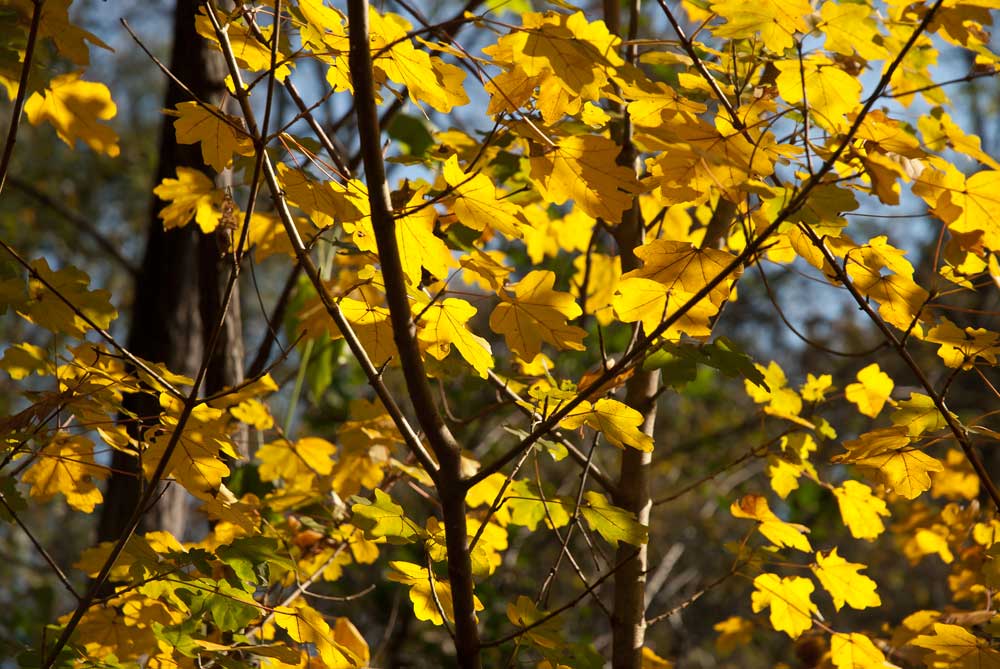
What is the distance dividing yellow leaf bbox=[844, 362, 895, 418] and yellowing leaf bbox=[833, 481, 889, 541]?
14 centimetres

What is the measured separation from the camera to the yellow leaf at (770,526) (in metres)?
1.35

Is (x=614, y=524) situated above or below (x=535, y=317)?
below

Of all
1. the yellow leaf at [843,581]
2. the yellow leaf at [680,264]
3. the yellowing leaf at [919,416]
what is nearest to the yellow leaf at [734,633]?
the yellow leaf at [843,581]

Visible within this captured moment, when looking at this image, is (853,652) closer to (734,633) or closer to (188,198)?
(734,633)

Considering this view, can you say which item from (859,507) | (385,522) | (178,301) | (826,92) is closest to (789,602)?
(859,507)

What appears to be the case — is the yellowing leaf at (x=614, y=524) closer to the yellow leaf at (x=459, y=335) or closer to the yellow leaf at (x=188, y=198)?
the yellow leaf at (x=459, y=335)

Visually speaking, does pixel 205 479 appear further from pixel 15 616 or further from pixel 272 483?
pixel 15 616

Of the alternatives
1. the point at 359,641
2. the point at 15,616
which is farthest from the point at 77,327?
the point at 15,616

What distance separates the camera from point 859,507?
1498 mm

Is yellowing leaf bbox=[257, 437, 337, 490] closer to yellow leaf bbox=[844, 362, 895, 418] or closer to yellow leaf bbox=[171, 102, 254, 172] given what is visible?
yellow leaf bbox=[171, 102, 254, 172]

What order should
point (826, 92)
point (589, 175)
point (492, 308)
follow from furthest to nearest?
point (492, 308) → point (826, 92) → point (589, 175)

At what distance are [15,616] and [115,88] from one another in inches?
324

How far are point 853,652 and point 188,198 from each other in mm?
1262

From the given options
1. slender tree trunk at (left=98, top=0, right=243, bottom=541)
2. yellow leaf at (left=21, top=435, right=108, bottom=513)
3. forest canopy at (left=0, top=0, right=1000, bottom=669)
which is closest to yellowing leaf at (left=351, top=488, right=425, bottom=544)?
forest canopy at (left=0, top=0, right=1000, bottom=669)
